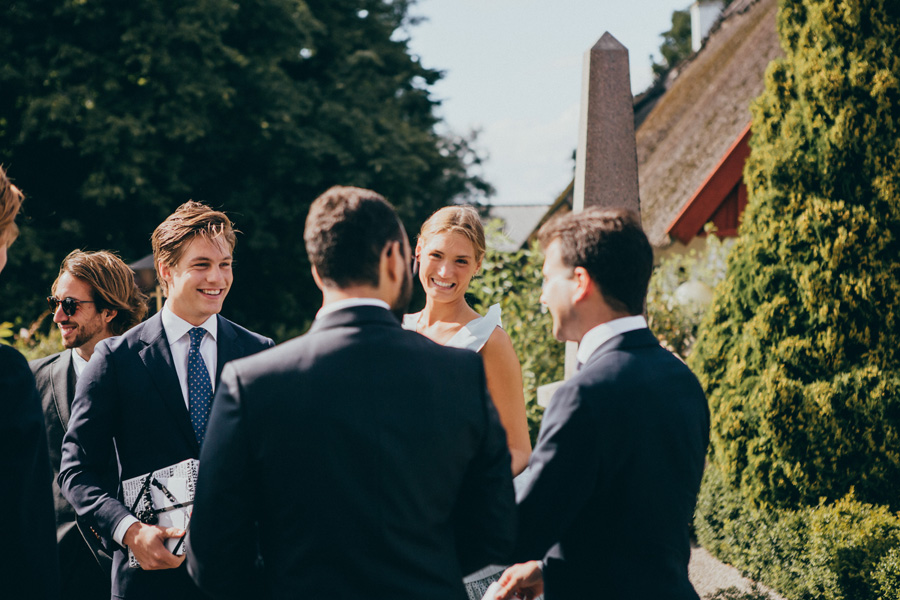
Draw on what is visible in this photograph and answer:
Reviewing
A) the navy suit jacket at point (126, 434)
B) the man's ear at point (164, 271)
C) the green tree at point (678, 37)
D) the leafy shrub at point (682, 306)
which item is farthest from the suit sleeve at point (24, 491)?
the green tree at point (678, 37)

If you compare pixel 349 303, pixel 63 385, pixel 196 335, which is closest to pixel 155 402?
pixel 196 335

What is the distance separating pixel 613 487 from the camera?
6.73 ft

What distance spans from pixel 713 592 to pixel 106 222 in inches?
571

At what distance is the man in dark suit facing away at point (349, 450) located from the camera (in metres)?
1.76

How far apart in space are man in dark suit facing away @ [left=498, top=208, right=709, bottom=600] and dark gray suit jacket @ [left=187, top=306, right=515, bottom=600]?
26 cm

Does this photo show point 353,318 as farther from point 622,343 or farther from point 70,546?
point 70,546

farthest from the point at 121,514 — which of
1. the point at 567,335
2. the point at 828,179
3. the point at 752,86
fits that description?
the point at 752,86

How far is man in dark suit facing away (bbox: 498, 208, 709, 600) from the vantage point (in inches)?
79.2

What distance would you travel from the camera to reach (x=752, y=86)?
1409 cm

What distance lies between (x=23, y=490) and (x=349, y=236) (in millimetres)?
1094

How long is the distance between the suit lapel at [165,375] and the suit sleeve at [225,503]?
2.89 feet

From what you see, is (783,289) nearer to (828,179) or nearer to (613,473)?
(828,179)

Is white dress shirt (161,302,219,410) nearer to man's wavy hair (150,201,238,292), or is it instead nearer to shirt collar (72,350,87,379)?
man's wavy hair (150,201,238,292)

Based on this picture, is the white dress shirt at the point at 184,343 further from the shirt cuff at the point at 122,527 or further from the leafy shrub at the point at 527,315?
the leafy shrub at the point at 527,315
